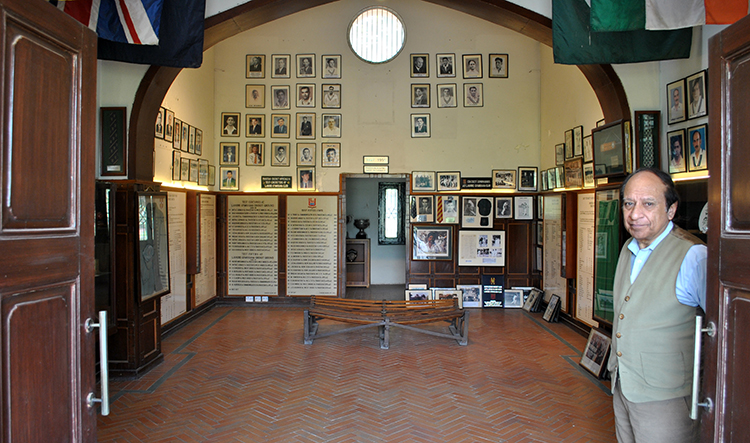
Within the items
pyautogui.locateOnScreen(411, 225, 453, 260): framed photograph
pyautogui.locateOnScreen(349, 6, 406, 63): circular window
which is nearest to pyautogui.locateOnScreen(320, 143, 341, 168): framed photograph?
pyautogui.locateOnScreen(349, 6, 406, 63): circular window

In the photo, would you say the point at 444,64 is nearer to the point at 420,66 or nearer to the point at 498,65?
the point at 420,66

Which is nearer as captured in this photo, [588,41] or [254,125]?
[588,41]

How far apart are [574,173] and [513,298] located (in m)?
2.93

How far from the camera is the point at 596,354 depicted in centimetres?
530

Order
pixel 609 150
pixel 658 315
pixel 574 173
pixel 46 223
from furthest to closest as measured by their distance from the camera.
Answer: pixel 574 173 < pixel 609 150 < pixel 658 315 < pixel 46 223

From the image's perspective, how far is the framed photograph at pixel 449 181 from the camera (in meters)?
9.12

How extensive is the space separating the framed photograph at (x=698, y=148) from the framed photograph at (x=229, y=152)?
25.1ft

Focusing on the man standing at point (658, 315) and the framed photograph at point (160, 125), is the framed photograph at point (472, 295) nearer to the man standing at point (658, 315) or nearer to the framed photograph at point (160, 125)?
the framed photograph at point (160, 125)

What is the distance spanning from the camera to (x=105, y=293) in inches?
199

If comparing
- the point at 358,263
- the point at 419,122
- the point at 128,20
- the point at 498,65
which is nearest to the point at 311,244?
the point at 358,263

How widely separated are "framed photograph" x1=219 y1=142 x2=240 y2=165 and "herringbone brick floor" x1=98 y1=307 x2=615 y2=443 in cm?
359

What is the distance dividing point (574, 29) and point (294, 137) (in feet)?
20.2

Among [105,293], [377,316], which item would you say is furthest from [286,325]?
[105,293]

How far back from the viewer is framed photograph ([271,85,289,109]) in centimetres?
910
